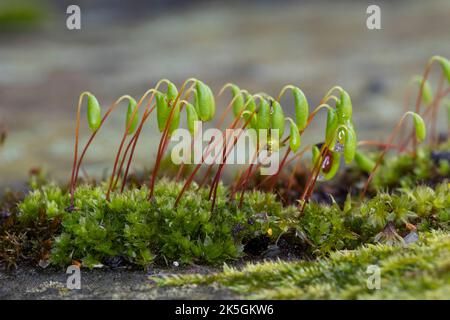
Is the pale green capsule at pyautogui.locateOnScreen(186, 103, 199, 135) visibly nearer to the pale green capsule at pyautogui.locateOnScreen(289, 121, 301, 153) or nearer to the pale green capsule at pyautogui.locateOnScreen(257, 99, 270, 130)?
the pale green capsule at pyautogui.locateOnScreen(257, 99, 270, 130)

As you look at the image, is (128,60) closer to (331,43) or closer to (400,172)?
(331,43)

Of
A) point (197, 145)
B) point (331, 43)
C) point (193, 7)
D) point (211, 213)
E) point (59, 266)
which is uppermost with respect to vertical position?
point (193, 7)

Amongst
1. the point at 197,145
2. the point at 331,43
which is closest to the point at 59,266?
the point at 197,145

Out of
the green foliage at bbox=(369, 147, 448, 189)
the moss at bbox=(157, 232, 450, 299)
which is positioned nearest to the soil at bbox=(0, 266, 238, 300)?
the moss at bbox=(157, 232, 450, 299)

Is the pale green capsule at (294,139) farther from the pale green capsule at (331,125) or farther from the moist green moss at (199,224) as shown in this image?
the moist green moss at (199,224)

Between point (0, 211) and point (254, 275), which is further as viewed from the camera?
point (0, 211)

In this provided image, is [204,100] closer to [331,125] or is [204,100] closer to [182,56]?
[331,125]
